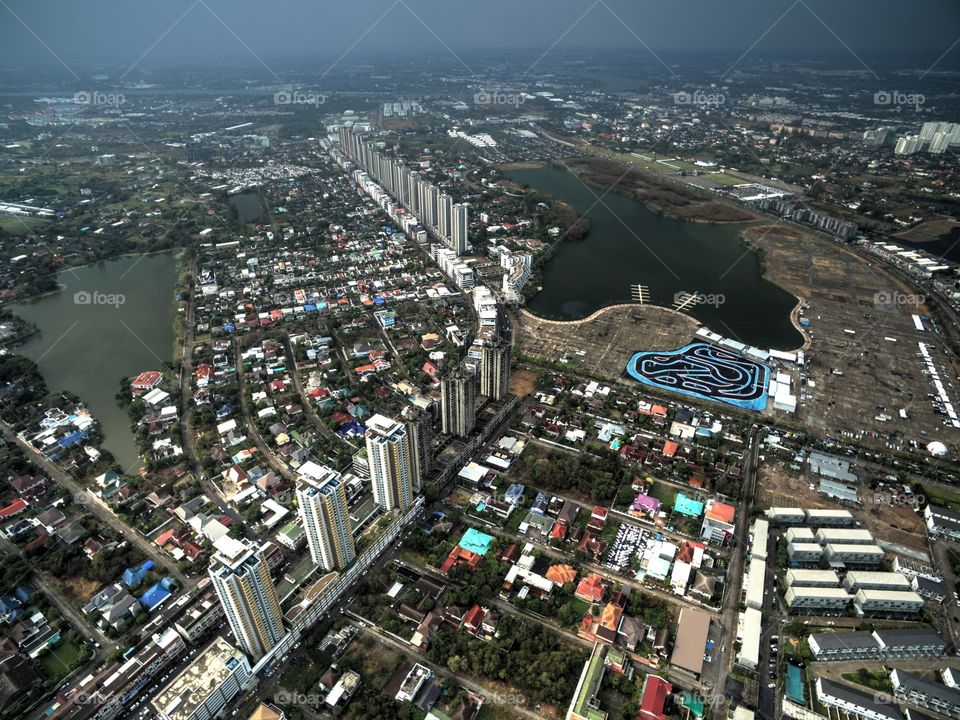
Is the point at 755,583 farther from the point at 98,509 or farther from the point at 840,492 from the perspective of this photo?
the point at 98,509

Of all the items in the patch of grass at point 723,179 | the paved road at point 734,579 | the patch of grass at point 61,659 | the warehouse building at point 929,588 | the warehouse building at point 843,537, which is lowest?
the patch of grass at point 61,659

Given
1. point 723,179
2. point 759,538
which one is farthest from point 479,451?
point 723,179

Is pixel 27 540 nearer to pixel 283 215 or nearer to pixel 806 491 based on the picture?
pixel 806 491

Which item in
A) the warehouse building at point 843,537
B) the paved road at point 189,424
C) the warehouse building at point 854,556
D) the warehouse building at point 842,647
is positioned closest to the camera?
the warehouse building at point 842,647

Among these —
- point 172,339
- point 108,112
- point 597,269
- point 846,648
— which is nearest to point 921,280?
point 597,269

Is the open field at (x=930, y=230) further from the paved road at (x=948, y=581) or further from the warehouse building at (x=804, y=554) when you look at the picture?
the warehouse building at (x=804, y=554)

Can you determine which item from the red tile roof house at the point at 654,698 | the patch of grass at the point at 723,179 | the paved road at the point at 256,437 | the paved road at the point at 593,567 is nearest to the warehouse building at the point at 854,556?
the paved road at the point at 593,567
